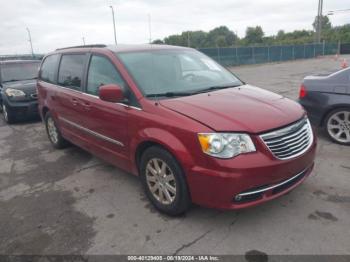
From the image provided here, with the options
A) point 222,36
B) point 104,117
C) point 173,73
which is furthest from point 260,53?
point 222,36

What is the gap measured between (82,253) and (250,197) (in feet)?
5.27

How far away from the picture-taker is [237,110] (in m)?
3.12

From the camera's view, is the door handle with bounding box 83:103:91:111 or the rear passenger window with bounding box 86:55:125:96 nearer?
the rear passenger window with bounding box 86:55:125:96

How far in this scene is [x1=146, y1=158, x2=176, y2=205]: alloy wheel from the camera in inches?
127

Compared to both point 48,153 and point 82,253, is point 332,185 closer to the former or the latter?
point 82,253

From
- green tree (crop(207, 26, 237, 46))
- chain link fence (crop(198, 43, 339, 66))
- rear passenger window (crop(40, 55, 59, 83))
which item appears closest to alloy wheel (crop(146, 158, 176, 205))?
rear passenger window (crop(40, 55, 59, 83))

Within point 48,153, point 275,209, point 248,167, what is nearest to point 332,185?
point 275,209

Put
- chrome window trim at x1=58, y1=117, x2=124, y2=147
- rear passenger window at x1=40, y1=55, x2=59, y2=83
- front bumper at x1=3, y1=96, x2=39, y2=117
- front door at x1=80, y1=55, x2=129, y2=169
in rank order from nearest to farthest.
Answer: front door at x1=80, y1=55, x2=129, y2=169 < chrome window trim at x1=58, y1=117, x2=124, y2=147 < rear passenger window at x1=40, y1=55, x2=59, y2=83 < front bumper at x1=3, y1=96, x2=39, y2=117

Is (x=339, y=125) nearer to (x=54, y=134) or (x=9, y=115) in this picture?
(x=54, y=134)

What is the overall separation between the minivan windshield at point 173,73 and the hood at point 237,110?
245 millimetres

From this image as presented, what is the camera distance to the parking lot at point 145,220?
2902 mm

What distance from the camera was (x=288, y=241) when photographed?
9.45ft

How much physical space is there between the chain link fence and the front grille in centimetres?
1983

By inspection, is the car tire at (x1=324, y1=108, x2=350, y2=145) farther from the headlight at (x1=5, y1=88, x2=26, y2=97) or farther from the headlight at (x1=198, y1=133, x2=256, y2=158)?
the headlight at (x1=5, y1=88, x2=26, y2=97)
